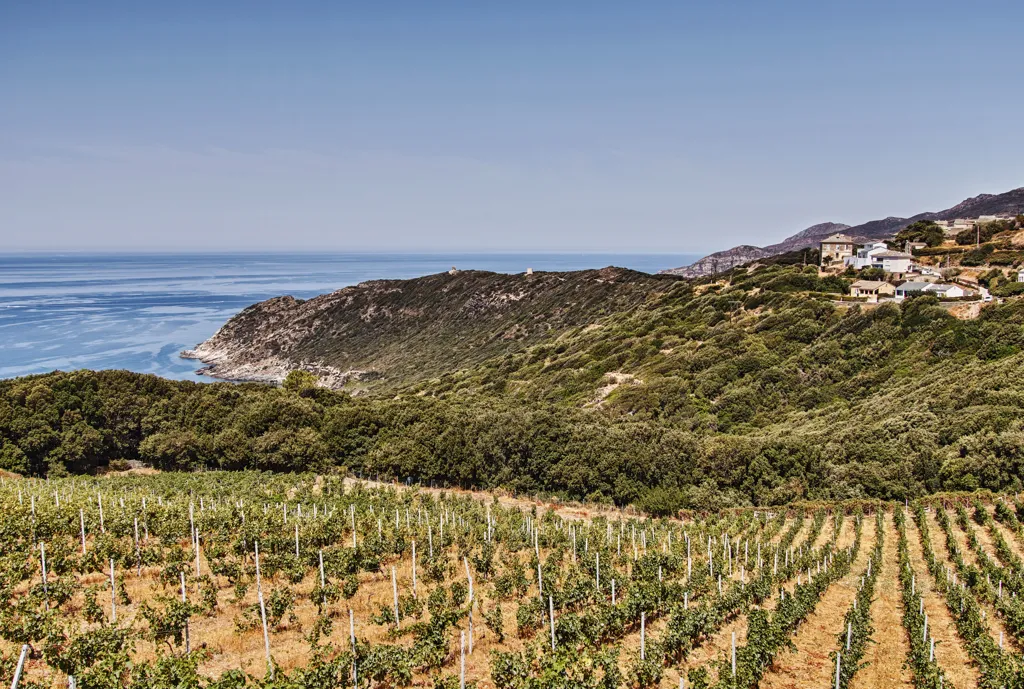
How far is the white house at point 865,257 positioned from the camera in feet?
286

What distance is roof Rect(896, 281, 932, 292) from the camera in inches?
2773

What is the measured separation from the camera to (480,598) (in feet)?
65.3

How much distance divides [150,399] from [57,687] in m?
44.8

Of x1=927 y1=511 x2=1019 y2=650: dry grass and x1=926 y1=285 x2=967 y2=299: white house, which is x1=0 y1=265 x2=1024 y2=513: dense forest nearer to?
x1=926 y1=285 x2=967 y2=299: white house

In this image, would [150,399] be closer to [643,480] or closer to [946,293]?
[643,480]

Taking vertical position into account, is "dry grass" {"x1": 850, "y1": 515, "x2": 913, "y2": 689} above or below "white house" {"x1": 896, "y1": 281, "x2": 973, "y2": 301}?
below

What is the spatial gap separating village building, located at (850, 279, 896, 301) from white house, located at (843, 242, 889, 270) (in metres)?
8.06

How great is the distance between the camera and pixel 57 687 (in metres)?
12.8

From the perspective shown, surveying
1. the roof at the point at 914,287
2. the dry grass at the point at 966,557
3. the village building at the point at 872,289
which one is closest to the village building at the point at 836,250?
the village building at the point at 872,289

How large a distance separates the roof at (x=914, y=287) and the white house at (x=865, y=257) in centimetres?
1368

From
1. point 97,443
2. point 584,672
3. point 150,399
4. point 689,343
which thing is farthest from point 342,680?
point 689,343

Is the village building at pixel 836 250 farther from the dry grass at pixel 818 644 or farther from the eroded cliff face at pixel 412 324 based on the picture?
the dry grass at pixel 818 644

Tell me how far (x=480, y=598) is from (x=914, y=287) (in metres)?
70.5

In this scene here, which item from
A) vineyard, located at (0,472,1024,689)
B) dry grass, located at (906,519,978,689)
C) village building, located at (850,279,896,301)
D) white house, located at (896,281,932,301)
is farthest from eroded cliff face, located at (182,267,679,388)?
dry grass, located at (906,519,978,689)
